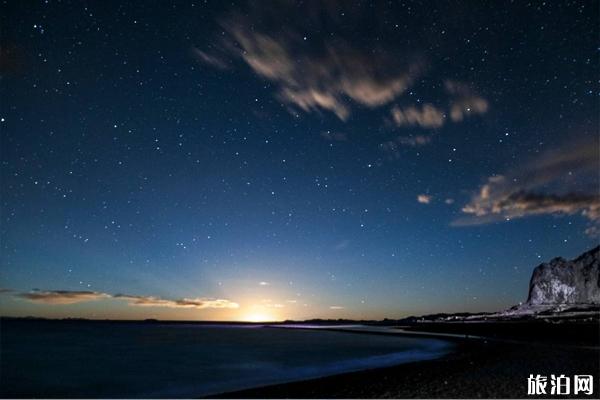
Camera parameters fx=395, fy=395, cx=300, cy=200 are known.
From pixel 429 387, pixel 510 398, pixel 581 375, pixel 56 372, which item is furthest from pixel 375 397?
pixel 56 372

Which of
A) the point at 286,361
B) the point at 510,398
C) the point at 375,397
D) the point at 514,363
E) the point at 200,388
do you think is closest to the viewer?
the point at 510,398

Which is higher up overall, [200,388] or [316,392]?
[316,392]

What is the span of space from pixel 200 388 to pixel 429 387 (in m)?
16.8

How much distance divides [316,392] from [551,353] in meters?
19.7

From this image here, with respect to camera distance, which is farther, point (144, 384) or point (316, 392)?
point (144, 384)

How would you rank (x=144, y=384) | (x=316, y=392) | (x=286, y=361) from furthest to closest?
(x=286, y=361), (x=144, y=384), (x=316, y=392)

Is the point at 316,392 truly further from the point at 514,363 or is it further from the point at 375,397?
the point at 514,363

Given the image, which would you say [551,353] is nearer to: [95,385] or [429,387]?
[429,387]

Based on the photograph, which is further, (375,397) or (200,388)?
(200,388)

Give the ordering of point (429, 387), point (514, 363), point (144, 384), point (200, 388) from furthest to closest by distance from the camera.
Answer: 1. point (144, 384)
2. point (200, 388)
3. point (514, 363)
4. point (429, 387)

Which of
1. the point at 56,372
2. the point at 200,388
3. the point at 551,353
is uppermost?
the point at 551,353

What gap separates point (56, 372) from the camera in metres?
39.6

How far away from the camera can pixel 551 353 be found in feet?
93.5

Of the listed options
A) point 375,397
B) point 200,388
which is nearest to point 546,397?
point 375,397
